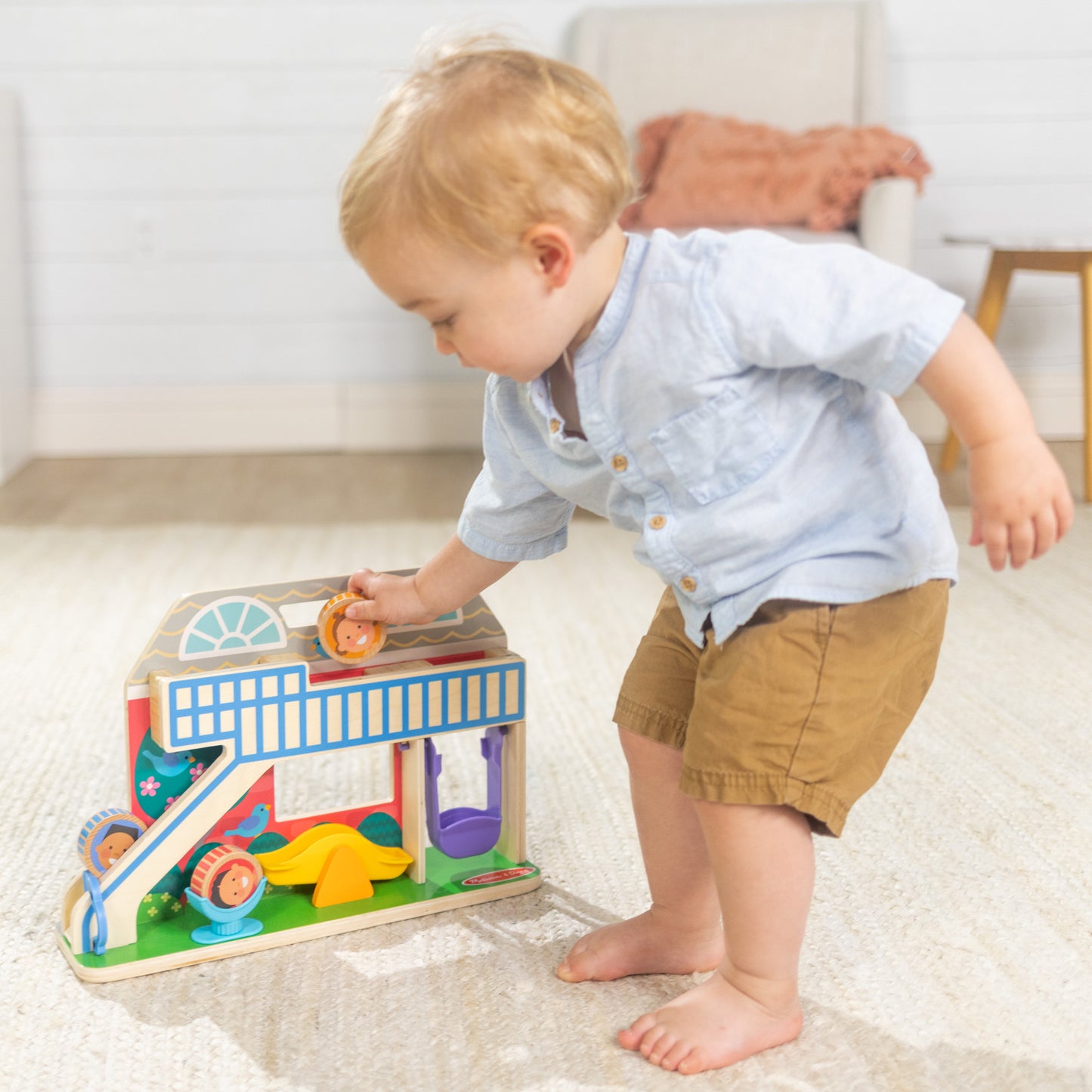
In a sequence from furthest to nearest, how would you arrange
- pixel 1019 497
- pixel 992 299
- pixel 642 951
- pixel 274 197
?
pixel 274 197 → pixel 992 299 → pixel 642 951 → pixel 1019 497

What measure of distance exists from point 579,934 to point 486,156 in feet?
1.62

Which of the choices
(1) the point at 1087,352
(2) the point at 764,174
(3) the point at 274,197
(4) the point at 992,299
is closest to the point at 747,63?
(2) the point at 764,174

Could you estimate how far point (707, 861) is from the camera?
31.7 inches

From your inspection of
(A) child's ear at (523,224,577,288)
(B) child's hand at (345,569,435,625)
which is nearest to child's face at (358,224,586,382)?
(A) child's ear at (523,224,577,288)

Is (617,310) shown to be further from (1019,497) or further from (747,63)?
(747,63)

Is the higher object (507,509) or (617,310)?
(617,310)

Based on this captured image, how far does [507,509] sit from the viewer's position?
82cm

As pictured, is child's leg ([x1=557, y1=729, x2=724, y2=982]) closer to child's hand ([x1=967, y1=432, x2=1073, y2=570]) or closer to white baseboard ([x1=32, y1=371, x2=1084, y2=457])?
child's hand ([x1=967, y1=432, x2=1073, y2=570])

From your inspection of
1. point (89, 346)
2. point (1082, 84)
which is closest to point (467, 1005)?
point (89, 346)

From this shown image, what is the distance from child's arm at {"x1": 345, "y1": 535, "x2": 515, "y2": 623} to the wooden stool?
1.20 m

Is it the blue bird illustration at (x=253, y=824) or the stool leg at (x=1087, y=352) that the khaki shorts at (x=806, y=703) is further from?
the stool leg at (x=1087, y=352)

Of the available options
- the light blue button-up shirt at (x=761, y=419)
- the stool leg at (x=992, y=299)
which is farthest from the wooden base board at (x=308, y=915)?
the stool leg at (x=992, y=299)

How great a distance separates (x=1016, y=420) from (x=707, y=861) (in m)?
0.34

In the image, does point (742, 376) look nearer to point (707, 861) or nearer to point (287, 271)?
point (707, 861)
